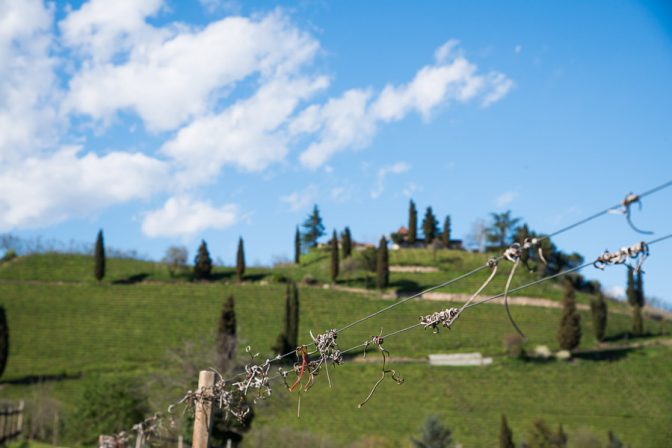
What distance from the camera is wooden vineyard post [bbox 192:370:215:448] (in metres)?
4.26

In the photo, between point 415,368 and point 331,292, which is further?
point 331,292

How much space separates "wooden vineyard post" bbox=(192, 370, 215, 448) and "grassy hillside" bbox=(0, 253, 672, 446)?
649 inches

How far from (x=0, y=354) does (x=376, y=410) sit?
22.5 m

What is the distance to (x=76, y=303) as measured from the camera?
57.1 m

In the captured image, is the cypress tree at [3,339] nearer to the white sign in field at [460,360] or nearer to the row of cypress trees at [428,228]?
the white sign in field at [460,360]

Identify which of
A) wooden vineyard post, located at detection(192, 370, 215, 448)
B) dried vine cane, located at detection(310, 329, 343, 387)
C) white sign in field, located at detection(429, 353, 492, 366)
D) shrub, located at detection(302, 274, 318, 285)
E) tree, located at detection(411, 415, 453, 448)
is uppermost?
shrub, located at detection(302, 274, 318, 285)

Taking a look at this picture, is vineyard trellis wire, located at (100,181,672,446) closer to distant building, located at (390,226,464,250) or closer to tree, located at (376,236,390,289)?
tree, located at (376,236,390,289)

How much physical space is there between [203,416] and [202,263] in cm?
6456

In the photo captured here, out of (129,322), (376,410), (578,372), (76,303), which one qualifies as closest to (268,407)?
(376,410)

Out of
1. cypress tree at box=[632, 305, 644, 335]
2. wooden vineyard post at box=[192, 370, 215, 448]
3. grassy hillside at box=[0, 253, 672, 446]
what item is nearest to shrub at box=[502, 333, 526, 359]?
grassy hillside at box=[0, 253, 672, 446]

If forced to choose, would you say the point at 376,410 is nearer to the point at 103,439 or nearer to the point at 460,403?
the point at 460,403

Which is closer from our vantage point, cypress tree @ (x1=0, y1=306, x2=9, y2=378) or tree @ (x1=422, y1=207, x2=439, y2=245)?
cypress tree @ (x1=0, y1=306, x2=9, y2=378)

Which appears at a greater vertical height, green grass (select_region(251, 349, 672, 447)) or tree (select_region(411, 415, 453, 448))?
tree (select_region(411, 415, 453, 448))

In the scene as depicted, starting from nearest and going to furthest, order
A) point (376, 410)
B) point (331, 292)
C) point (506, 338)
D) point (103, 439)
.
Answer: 1. point (103, 439)
2. point (376, 410)
3. point (506, 338)
4. point (331, 292)
